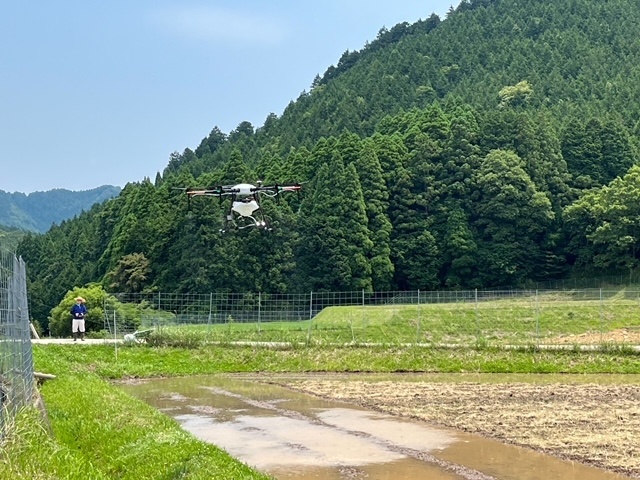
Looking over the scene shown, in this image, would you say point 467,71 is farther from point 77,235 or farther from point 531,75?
point 77,235

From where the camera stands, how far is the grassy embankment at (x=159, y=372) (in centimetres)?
898

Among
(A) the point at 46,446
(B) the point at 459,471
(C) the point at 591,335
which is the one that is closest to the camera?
(A) the point at 46,446

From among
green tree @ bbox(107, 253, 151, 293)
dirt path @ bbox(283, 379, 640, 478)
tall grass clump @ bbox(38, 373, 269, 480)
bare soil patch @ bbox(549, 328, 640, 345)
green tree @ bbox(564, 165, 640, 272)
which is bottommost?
dirt path @ bbox(283, 379, 640, 478)

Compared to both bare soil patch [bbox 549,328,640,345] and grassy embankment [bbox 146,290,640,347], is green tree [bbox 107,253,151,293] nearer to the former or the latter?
grassy embankment [bbox 146,290,640,347]

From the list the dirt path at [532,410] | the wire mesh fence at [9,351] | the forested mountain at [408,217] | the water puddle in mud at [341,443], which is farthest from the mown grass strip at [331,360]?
the forested mountain at [408,217]

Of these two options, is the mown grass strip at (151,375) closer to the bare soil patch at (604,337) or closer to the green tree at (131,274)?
Result: the bare soil patch at (604,337)

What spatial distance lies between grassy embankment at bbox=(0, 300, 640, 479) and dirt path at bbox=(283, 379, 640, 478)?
→ 4.00m

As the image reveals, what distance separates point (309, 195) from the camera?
58062 millimetres

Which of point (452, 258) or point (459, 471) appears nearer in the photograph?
point (459, 471)

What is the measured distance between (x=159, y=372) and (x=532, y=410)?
519 inches

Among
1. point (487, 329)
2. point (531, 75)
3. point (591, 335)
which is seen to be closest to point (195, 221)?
point (487, 329)

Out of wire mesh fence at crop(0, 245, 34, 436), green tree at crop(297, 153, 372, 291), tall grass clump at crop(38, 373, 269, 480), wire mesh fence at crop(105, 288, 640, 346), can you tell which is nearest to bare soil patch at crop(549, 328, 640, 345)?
wire mesh fence at crop(105, 288, 640, 346)

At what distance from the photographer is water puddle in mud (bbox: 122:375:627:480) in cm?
1088

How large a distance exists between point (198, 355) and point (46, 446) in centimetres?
1965
